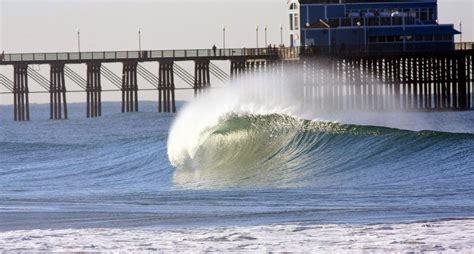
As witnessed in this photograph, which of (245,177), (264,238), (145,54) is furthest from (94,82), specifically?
(264,238)

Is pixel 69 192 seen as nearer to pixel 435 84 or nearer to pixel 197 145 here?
pixel 197 145

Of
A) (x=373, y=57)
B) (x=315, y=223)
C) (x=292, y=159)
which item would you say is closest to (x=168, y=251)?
(x=315, y=223)

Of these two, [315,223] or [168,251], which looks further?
[315,223]

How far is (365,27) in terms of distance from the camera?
78375 mm

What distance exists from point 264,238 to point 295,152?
18.5 m

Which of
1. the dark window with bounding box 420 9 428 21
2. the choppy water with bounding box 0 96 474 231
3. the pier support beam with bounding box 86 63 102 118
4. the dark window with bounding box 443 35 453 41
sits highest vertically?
the dark window with bounding box 420 9 428 21

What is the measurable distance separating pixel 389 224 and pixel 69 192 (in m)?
11.1

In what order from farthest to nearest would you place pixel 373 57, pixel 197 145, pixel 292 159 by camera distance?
pixel 373 57 → pixel 197 145 → pixel 292 159

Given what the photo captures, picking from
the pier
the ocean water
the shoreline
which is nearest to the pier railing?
the pier

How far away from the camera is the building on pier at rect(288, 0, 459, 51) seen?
7769 cm

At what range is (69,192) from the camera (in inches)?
1205

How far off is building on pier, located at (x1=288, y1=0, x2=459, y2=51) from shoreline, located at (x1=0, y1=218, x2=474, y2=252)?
183 feet

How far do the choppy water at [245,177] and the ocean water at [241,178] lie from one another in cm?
3

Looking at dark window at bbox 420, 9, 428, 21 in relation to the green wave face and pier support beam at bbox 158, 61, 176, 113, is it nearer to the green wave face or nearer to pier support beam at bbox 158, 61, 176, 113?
pier support beam at bbox 158, 61, 176, 113
